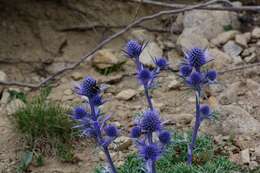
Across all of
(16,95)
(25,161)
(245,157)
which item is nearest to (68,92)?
(16,95)

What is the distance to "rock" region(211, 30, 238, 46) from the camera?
5.10m

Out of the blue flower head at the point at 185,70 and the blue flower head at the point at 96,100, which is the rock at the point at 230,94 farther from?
the blue flower head at the point at 96,100

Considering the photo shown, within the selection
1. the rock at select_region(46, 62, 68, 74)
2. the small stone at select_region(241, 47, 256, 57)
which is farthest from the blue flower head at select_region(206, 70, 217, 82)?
the rock at select_region(46, 62, 68, 74)

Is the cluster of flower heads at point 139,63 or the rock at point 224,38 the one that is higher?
the rock at point 224,38

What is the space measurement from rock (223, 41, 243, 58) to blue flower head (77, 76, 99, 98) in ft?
7.92

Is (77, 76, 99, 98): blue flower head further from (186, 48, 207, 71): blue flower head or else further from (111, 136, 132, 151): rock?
(111, 136, 132, 151): rock

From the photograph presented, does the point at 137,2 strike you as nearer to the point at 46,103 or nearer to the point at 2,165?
the point at 46,103

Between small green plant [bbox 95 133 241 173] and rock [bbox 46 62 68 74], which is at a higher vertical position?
rock [bbox 46 62 68 74]

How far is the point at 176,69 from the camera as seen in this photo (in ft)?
16.1

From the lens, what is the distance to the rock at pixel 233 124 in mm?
3965

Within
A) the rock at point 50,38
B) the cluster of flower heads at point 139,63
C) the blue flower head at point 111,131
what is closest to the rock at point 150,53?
the rock at point 50,38

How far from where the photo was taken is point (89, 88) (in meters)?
2.77

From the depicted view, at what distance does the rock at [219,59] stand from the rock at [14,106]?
153 centimetres

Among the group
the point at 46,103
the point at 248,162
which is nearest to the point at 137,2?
the point at 46,103
